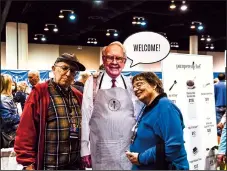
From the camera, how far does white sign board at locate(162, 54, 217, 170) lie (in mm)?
3477

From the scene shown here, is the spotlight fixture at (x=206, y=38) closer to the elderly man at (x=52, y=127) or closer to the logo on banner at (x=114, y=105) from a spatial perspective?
the logo on banner at (x=114, y=105)

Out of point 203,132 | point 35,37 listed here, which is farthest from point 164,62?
point 35,37

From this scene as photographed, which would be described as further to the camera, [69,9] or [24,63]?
[24,63]

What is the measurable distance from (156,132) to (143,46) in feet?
2.96

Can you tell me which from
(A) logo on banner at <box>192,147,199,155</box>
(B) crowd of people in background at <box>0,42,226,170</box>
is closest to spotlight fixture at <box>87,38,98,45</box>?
(A) logo on banner at <box>192,147,199,155</box>

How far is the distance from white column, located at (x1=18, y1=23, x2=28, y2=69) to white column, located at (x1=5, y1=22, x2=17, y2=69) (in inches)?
6.1

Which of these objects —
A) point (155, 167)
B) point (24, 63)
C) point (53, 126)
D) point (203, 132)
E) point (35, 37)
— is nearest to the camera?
point (155, 167)


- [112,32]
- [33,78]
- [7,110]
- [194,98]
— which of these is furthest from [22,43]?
[194,98]

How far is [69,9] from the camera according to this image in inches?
394

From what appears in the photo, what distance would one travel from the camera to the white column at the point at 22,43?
10.6 m

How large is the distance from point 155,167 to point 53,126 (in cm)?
84

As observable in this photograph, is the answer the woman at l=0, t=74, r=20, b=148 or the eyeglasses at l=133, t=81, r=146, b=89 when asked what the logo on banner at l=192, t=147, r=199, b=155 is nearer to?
the eyeglasses at l=133, t=81, r=146, b=89

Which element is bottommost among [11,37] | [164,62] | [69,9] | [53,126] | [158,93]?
[53,126]

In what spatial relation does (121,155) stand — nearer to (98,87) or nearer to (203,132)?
(98,87)
